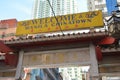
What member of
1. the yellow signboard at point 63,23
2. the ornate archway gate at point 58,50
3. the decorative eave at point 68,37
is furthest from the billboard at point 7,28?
the decorative eave at point 68,37

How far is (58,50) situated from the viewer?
30.5 ft

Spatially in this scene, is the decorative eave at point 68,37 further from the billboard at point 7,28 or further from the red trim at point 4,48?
the billboard at point 7,28

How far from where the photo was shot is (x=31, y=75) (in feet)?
74.2

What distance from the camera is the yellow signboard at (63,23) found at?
943cm

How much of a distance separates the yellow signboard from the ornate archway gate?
0.82 metres

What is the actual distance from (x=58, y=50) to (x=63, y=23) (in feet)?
4.68

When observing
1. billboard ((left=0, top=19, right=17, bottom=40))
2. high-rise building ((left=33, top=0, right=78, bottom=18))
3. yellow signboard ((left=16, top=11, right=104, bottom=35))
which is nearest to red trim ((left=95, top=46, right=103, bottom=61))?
yellow signboard ((left=16, top=11, right=104, bottom=35))

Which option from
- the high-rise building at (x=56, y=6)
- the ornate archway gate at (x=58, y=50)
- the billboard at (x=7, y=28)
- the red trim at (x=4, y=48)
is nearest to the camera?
the ornate archway gate at (x=58, y=50)

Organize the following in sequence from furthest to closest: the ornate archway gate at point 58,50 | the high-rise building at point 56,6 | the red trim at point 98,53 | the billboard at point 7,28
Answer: the high-rise building at point 56,6 < the billboard at point 7,28 < the ornate archway gate at point 58,50 < the red trim at point 98,53

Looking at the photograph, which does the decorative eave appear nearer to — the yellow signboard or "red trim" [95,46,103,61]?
"red trim" [95,46,103,61]

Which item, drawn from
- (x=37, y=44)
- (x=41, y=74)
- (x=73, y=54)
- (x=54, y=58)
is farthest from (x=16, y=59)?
(x=41, y=74)

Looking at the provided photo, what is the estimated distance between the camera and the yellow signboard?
9430mm

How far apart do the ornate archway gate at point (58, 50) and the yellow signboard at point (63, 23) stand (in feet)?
2.70

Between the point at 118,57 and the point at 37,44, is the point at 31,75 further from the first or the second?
the point at 118,57
